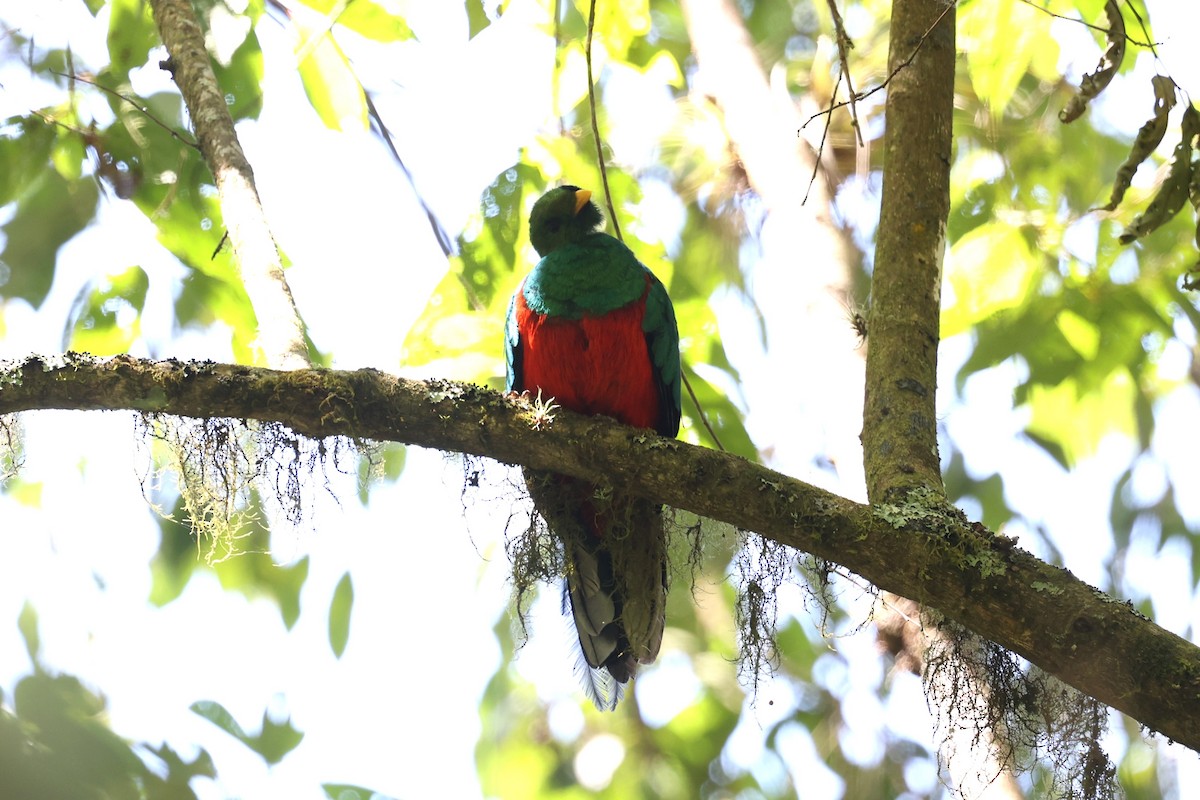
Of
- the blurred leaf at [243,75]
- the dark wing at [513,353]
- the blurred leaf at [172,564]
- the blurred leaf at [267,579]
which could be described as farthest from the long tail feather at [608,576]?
the blurred leaf at [243,75]

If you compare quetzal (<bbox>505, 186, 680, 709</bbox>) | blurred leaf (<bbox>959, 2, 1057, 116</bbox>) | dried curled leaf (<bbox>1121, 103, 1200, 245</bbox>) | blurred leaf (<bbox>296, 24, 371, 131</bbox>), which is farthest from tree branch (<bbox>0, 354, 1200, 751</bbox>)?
blurred leaf (<bbox>959, 2, 1057, 116</bbox>)

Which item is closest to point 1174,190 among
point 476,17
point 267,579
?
point 476,17

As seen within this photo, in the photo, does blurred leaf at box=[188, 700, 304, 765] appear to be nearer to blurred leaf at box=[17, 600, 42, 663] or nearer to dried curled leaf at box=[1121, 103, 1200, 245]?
blurred leaf at box=[17, 600, 42, 663]

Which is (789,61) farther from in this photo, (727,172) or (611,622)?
(611,622)

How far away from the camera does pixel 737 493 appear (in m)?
2.37

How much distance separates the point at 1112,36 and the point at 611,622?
83.4 inches

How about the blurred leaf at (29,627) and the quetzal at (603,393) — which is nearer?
the quetzal at (603,393)

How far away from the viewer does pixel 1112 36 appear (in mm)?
2814

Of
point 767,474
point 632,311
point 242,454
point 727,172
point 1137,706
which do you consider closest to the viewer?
point 1137,706

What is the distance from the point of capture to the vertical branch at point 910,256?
8.66 feet

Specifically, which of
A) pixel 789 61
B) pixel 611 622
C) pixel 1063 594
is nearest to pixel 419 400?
pixel 611 622

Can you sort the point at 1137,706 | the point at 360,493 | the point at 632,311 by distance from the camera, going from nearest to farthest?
the point at 1137,706 < the point at 360,493 < the point at 632,311

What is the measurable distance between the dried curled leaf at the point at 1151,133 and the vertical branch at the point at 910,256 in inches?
18.5

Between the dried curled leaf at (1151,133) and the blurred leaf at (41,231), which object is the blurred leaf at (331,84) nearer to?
the blurred leaf at (41,231)
